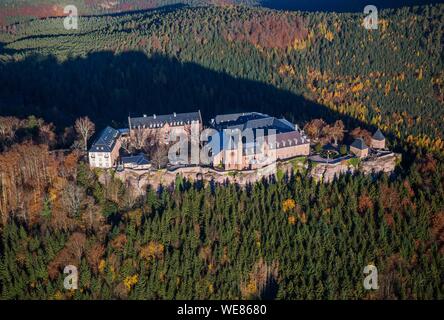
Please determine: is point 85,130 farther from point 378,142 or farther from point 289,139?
point 378,142

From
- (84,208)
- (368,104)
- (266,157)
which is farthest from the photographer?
(368,104)

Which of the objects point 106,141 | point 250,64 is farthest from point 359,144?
point 250,64

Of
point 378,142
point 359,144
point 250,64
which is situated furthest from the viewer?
point 250,64

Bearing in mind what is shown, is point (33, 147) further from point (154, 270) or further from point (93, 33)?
point (93, 33)

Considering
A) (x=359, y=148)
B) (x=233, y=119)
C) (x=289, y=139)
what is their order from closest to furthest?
1. (x=289, y=139)
2. (x=359, y=148)
3. (x=233, y=119)

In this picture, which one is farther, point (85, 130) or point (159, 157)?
point (85, 130)

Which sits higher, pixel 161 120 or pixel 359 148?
pixel 161 120

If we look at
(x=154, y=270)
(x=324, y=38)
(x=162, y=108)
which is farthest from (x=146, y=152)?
(x=324, y=38)
